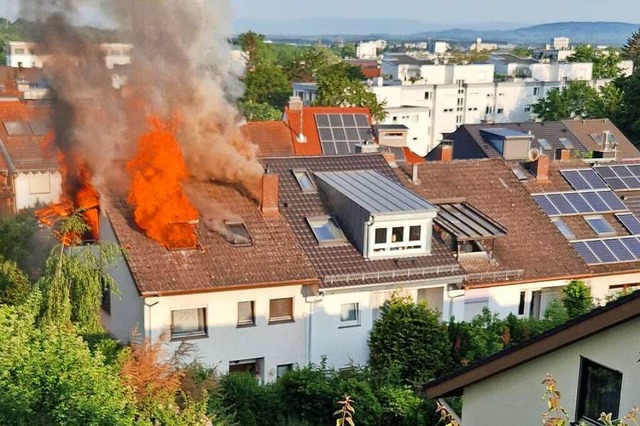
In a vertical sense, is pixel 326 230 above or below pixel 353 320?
above

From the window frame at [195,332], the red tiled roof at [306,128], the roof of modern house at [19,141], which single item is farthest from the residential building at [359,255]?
the red tiled roof at [306,128]

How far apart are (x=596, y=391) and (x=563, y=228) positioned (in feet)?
66.6

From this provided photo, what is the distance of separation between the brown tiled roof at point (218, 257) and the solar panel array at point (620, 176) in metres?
14.6

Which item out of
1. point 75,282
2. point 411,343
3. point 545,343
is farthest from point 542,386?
point 75,282

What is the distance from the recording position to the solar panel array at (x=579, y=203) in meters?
31.0

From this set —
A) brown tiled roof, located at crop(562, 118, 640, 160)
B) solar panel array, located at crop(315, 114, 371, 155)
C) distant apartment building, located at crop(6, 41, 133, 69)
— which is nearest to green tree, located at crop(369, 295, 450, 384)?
distant apartment building, located at crop(6, 41, 133, 69)

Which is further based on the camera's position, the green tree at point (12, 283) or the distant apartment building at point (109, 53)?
the green tree at point (12, 283)

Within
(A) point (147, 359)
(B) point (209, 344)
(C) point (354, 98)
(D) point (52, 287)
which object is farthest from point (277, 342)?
(C) point (354, 98)

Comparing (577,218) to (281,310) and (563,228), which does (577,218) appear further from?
(281,310)

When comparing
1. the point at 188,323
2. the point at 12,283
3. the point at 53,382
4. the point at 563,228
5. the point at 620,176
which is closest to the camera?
the point at 53,382

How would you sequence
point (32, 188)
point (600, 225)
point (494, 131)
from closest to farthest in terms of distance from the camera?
point (600, 225) → point (32, 188) → point (494, 131)

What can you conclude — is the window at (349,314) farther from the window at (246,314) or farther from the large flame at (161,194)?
the large flame at (161,194)

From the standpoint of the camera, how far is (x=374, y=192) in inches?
1073

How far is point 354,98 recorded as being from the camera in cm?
7800
